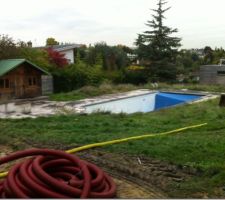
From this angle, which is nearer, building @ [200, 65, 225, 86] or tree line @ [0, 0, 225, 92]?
tree line @ [0, 0, 225, 92]

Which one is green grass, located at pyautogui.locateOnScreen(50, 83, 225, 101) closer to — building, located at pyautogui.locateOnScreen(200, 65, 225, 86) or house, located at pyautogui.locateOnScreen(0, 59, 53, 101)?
house, located at pyautogui.locateOnScreen(0, 59, 53, 101)

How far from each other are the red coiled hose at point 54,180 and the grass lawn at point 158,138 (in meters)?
1.22

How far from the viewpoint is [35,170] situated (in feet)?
12.3

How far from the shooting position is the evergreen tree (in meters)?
32.8

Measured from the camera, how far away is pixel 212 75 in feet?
109

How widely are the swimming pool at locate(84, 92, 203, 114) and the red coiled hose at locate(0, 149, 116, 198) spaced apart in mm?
14198

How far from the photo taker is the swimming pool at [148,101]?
64.3 feet

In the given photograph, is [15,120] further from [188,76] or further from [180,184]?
[188,76]

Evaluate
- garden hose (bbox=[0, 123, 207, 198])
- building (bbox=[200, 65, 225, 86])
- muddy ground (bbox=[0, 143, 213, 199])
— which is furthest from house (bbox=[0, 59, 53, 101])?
building (bbox=[200, 65, 225, 86])

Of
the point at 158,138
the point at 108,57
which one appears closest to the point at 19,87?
the point at 158,138

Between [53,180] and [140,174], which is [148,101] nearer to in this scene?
[140,174]

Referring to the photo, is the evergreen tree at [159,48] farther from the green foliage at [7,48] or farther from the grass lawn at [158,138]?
the grass lawn at [158,138]

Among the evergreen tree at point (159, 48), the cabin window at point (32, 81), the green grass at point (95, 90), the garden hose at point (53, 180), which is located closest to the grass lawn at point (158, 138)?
the garden hose at point (53, 180)

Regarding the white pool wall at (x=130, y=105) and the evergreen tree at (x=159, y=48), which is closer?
the white pool wall at (x=130, y=105)
